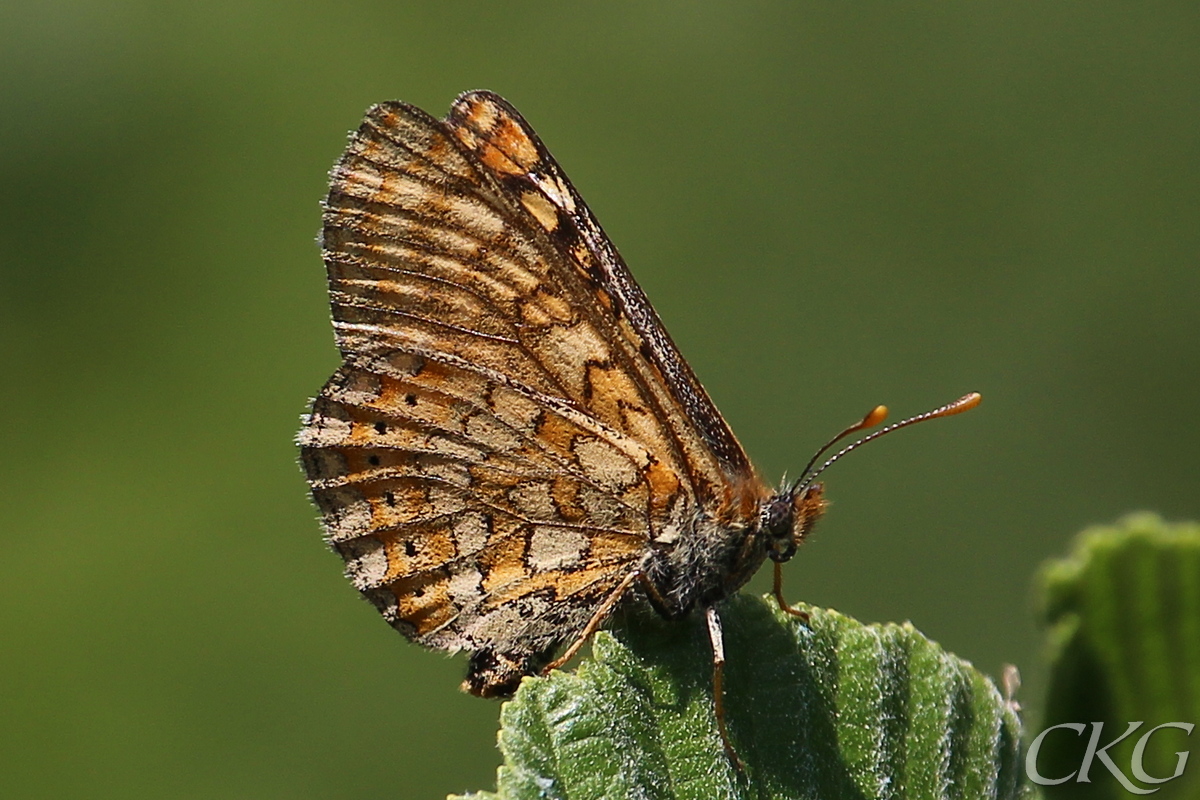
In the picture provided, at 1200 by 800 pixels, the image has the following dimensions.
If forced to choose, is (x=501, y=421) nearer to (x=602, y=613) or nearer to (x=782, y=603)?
(x=602, y=613)

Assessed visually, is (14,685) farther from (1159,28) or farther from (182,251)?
(1159,28)

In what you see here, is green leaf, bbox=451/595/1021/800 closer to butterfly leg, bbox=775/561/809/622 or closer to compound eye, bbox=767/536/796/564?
butterfly leg, bbox=775/561/809/622

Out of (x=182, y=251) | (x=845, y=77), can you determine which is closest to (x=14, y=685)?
(x=182, y=251)

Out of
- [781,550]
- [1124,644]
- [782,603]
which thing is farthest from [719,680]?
[1124,644]

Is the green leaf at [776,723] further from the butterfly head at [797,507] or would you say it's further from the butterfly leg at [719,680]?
the butterfly head at [797,507]

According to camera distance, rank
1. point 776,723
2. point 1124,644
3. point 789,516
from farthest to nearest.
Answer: point 789,516 < point 776,723 < point 1124,644

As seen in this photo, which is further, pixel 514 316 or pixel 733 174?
pixel 733 174

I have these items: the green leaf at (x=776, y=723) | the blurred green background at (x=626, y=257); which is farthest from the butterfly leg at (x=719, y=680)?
the blurred green background at (x=626, y=257)
